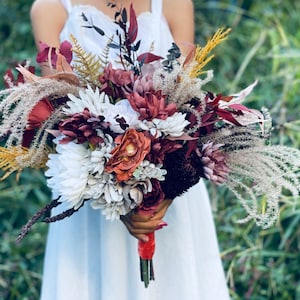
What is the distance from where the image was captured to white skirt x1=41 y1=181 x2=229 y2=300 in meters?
1.86

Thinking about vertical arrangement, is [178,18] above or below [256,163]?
above

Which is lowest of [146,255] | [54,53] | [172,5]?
[146,255]

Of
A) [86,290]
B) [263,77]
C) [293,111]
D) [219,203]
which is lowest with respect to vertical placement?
[86,290]

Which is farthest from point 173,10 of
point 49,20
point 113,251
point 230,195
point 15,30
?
point 15,30

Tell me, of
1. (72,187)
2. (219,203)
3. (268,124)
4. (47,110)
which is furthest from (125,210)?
(219,203)

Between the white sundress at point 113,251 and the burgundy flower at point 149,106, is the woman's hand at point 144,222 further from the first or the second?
the burgundy flower at point 149,106

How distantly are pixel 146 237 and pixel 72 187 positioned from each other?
11.5 inches

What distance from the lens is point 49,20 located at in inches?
74.3

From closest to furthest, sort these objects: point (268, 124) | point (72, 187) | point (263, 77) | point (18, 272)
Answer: point (72, 187)
point (268, 124)
point (18, 272)
point (263, 77)

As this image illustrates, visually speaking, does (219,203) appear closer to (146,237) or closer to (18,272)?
(18,272)

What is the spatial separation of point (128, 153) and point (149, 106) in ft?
0.37

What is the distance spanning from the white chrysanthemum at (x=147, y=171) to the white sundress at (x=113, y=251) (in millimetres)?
340

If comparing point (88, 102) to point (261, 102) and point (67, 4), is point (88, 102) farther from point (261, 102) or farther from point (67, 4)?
point (261, 102)

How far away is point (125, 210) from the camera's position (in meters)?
1.62
